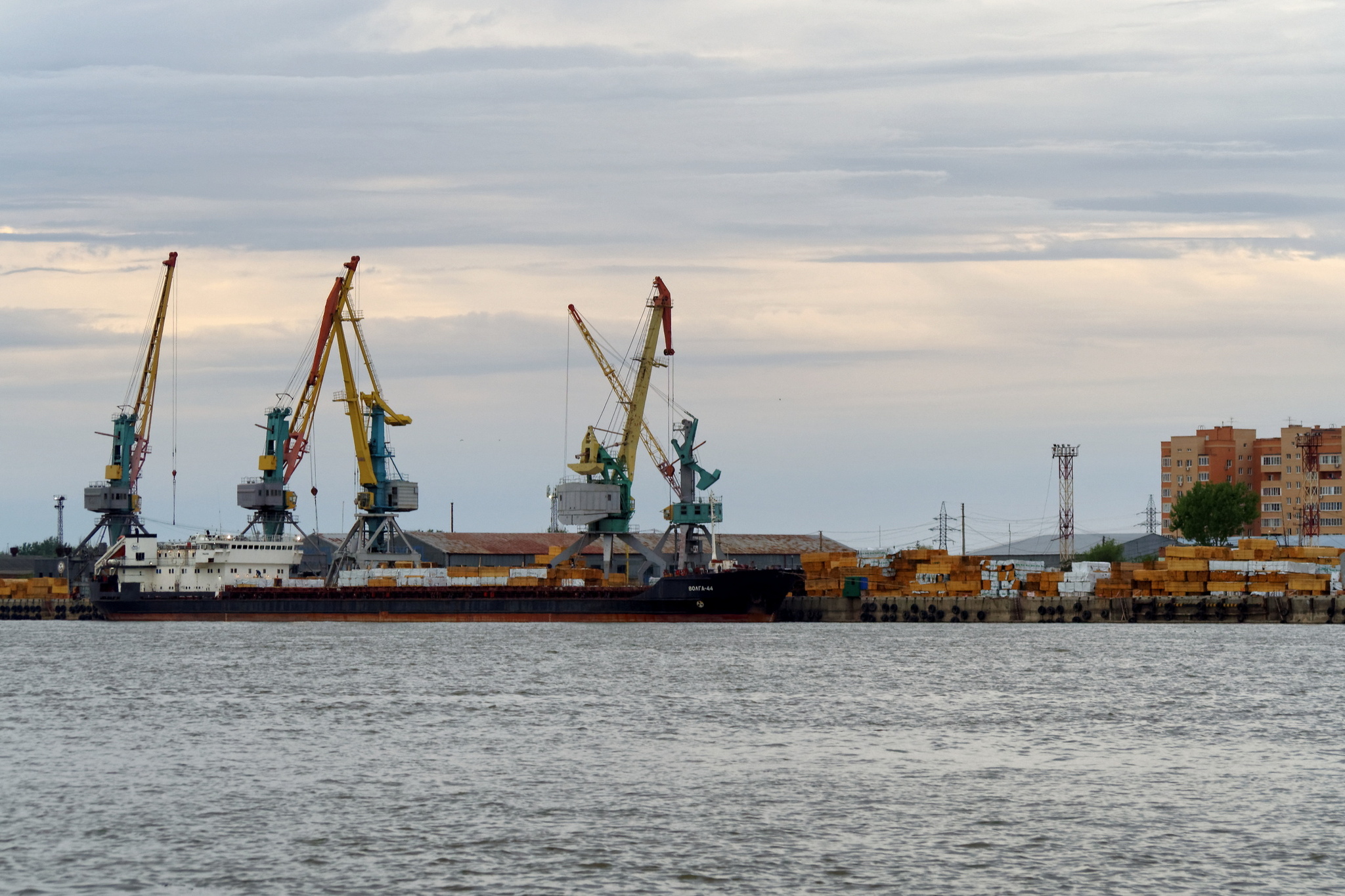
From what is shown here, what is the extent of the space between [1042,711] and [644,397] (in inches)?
3340

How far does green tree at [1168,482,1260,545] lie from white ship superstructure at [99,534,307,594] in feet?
341

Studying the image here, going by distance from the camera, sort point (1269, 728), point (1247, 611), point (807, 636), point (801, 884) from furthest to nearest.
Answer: point (1247, 611)
point (807, 636)
point (1269, 728)
point (801, 884)

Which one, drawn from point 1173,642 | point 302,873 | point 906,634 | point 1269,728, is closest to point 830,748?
point 1269,728

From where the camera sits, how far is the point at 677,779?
117 feet

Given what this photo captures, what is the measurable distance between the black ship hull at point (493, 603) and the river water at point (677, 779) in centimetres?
4334

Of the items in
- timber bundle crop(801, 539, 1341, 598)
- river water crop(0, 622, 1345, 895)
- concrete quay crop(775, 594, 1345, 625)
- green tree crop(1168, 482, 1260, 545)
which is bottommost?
river water crop(0, 622, 1345, 895)

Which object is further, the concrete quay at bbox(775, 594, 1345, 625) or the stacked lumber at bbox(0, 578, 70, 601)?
the stacked lumber at bbox(0, 578, 70, 601)

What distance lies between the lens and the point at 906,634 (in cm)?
10175

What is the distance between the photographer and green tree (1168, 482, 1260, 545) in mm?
181750

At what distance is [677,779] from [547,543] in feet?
465

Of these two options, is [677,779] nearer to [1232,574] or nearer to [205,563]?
[1232,574]

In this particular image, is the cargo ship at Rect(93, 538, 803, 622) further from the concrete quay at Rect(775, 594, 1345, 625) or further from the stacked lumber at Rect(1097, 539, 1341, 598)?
the stacked lumber at Rect(1097, 539, 1341, 598)

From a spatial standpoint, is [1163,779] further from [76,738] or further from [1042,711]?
[76,738]

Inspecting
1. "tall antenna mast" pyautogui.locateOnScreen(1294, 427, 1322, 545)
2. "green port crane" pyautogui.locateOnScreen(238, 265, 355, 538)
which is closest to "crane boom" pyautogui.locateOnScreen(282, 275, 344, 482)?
"green port crane" pyautogui.locateOnScreen(238, 265, 355, 538)
